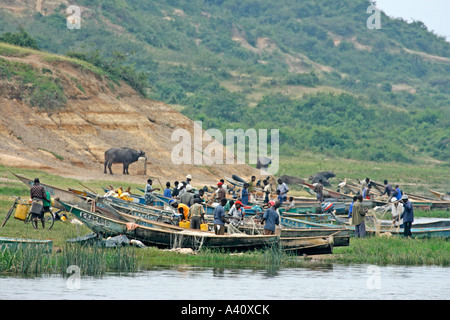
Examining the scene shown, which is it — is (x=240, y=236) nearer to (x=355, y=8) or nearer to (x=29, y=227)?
(x=29, y=227)

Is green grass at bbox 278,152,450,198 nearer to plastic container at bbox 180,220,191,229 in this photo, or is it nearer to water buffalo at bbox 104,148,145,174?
water buffalo at bbox 104,148,145,174

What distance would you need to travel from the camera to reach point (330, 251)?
795 inches

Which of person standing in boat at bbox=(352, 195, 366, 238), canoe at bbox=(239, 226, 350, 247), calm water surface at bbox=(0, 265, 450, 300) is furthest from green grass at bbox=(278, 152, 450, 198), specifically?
calm water surface at bbox=(0, 265, 450, 300)

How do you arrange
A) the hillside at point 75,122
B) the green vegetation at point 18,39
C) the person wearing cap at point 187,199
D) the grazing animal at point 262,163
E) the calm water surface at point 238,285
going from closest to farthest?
the calm water surface at point 238,285, the person wearing cap at point 187,199, the hillside at point 75,122, the green vegetation at point 18,39, the grazing animal at point 262,163

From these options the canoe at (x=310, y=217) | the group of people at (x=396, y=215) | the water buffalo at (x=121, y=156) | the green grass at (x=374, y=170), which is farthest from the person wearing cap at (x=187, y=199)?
the green grass at (x=374, y=170)

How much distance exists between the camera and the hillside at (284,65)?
70.3 metres

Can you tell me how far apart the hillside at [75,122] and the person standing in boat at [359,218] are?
17.2 metres

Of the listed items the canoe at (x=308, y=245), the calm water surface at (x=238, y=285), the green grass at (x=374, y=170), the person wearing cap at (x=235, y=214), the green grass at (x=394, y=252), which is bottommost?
the calm water surface at (x=238, y=285)

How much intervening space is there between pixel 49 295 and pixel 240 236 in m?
6.30

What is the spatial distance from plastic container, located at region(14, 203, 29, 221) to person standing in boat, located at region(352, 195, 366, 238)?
9.75 metres

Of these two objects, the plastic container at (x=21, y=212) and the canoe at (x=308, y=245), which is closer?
the canoe at (x=308, y=245)

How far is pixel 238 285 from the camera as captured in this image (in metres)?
16.8

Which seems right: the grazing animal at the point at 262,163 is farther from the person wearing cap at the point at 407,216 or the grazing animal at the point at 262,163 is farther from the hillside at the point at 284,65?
the person wearing cap at the point at 407,216

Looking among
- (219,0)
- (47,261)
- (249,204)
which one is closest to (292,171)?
(249,204)
